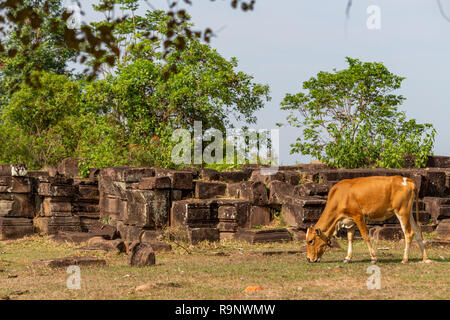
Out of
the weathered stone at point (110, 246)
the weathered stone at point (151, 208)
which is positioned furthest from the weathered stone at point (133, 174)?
the weathered stone at point (110, 246)

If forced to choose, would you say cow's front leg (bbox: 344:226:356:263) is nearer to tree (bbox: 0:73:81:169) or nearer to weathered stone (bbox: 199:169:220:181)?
weathered stone (bbox: 199:169:220:181)

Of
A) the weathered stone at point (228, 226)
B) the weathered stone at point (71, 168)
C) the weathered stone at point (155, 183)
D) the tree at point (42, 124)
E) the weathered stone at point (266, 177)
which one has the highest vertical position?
the tree at point (42, 124)

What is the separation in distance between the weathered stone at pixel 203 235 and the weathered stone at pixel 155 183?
1.56 metres

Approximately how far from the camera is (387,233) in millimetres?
14836

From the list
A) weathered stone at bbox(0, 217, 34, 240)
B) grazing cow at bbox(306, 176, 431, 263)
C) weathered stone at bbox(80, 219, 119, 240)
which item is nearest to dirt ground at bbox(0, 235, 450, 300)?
grazing cow at bbox(306, 176, 431, 263)

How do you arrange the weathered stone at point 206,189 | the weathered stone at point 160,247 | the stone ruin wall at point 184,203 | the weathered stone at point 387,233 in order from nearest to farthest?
1. the weathered stone at point 160,247
2. the weathered stone at point 387,233
3. the stone ruin wall at point 184,203
4. the weathered stone at point 206,189

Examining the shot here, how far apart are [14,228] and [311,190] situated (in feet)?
26.6

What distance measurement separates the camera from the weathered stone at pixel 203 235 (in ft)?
46.8

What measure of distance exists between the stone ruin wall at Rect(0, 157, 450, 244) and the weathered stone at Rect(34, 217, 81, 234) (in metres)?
0.03

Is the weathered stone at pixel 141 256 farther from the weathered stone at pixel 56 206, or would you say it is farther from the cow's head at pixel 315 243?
the weathered stone at pixel 56 206

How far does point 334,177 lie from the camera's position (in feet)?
55.2

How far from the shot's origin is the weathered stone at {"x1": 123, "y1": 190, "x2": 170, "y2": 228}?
1525 centimetres

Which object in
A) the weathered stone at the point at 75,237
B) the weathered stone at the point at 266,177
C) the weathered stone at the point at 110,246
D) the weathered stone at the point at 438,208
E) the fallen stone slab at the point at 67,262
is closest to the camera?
the fallen stone slab at the point at 67,262
